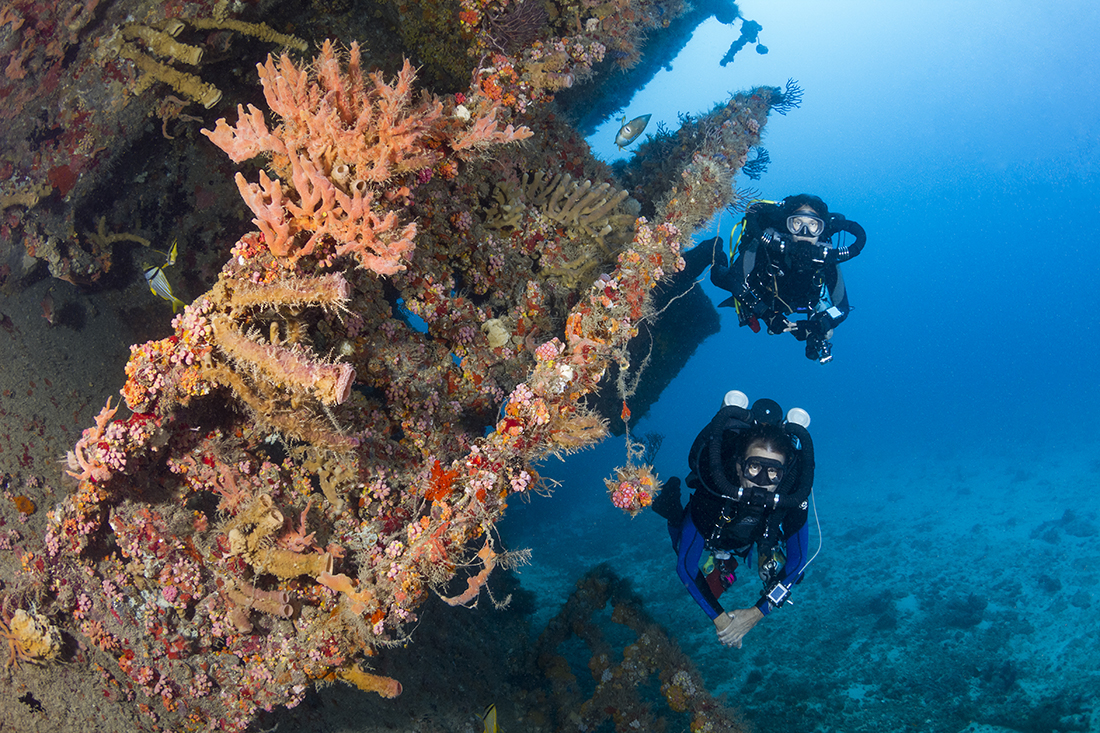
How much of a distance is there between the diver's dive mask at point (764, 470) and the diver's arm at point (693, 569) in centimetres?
89

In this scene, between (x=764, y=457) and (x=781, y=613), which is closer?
(x=764, y=457)

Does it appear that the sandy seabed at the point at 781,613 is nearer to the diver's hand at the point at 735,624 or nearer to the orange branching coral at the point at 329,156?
the orange branching coral at the point at 329,156

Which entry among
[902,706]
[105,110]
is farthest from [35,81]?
[902,706]

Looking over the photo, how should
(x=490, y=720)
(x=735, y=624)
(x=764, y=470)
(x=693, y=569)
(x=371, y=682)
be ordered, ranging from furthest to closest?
(x=693, y=569) < (x=490, y=720) < (x=764, y=470) < (x=735, y=624) < (x=371, y=682)

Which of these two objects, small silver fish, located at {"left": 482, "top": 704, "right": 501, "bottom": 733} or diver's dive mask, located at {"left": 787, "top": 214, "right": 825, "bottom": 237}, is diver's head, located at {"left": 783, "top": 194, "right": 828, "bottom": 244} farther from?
small silver fish, located at {"left": 482, "top": 704, "right": 501, "bottom": 733}

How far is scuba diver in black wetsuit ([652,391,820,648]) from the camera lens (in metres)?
4.78

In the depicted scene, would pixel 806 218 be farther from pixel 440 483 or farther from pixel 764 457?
pixel 440 483

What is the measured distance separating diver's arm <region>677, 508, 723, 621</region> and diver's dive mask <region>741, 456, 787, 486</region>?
0.89m

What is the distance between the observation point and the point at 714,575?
5.46 meters

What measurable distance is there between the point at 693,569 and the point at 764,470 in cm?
131

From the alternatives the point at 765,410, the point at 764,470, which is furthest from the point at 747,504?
the point at 765,410

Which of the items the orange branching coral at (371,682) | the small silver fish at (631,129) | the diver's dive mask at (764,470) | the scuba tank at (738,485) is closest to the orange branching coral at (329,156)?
the orange branching coral at (371,682)

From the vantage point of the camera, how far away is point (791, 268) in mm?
6371

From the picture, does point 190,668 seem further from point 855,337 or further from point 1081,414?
point 855,337
